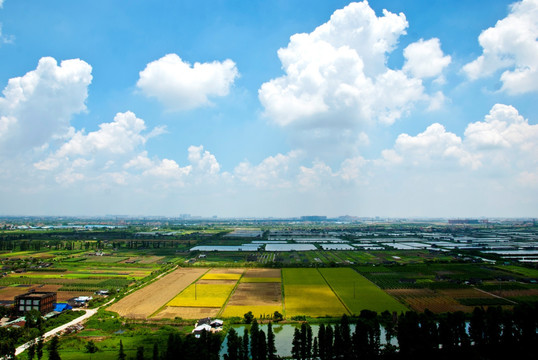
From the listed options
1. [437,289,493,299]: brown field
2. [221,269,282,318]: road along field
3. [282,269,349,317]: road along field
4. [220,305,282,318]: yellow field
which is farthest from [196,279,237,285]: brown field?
[437,289,493,299]: brown field

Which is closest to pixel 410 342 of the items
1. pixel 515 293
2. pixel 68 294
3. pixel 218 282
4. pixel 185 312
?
pixel 185 312

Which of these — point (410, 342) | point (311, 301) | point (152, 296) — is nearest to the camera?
point (410, 342)

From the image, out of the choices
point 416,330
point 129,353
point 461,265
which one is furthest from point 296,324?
point 461,265

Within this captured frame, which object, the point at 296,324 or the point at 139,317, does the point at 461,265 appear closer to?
the point at 296,324

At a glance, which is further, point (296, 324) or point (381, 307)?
point (381, 307)

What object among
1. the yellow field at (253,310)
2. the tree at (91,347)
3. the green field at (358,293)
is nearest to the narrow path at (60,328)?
the tree at (91,347)

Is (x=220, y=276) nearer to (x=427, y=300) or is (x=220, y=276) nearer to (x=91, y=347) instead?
(x=427, y=300)
